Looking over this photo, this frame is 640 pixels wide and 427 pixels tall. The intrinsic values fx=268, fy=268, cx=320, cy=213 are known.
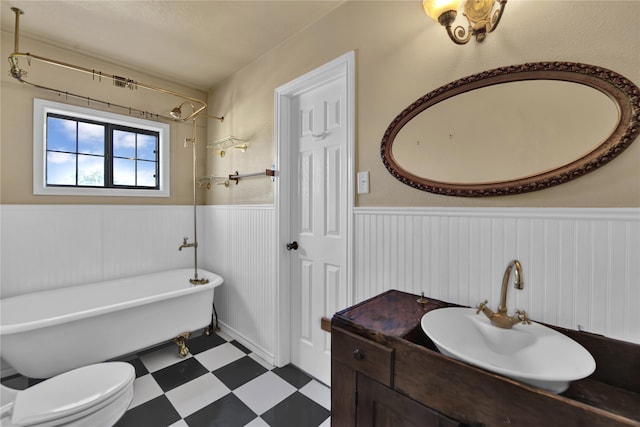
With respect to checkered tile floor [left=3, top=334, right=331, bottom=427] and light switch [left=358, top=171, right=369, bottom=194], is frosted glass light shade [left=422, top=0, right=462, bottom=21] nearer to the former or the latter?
light switch [left=358, top=171, right=369, bottom=194]

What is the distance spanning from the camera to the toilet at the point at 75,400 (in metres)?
1.14

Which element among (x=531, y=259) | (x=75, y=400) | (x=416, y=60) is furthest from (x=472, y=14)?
(x=75, y=400)

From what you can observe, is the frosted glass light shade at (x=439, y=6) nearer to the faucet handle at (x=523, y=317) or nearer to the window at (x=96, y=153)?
the faucet handle at (x=523, y=317)

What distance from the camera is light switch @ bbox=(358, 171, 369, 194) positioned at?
5.05 feet

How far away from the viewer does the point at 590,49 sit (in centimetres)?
93

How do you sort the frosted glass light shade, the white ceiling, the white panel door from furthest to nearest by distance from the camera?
the white panel door → the white ceiling → the frosted glass light shade

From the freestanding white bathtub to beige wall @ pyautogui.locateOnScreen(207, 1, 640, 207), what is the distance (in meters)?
1.06

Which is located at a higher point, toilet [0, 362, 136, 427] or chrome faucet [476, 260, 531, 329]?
chrome faucet [476, 260, 531, 329]

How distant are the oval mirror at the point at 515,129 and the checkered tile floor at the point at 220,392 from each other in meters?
1.52

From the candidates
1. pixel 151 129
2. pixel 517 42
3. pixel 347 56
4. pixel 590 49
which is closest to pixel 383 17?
pixel 347 56

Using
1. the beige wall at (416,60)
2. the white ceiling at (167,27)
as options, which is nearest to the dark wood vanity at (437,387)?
the beige wall at (416,60)

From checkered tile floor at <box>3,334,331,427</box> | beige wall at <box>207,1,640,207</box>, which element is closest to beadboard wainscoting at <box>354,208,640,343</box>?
beige wall at <box>207,1,640,207</box>

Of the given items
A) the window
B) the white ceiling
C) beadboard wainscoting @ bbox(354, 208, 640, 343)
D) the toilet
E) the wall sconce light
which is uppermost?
the white ceiling

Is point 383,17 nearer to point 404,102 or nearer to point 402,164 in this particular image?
point 404,102
